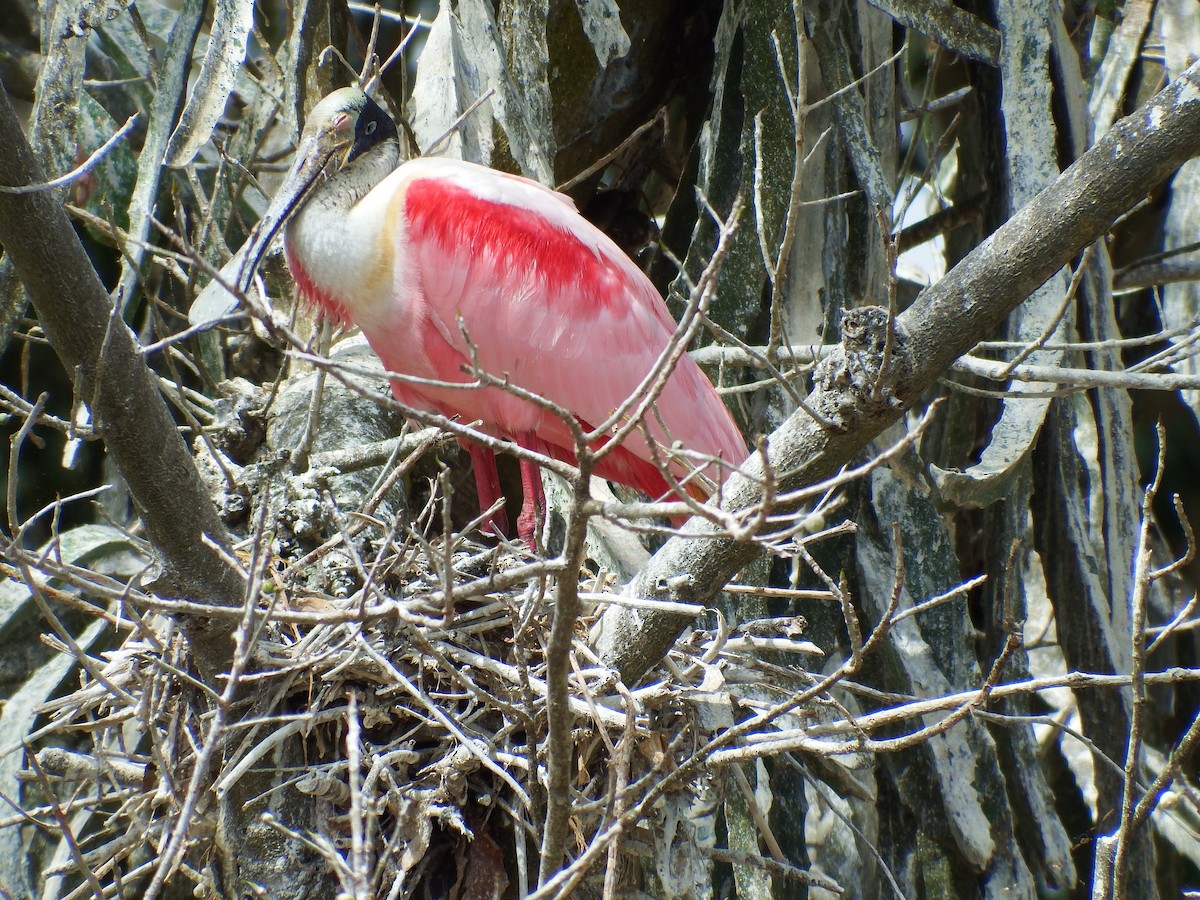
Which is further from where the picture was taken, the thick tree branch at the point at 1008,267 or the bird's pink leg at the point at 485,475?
the bird's pink leg at the point at 485,475

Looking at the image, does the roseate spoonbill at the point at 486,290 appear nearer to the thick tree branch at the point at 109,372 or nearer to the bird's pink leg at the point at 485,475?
the bird's pink leg at the point at 485,475

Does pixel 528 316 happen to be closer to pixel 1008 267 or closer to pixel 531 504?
pixel 531 504

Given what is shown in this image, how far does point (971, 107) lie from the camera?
4.73 metres

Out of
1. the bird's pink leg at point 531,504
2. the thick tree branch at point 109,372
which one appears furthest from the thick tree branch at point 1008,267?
the bird's pink leg at point 531,504

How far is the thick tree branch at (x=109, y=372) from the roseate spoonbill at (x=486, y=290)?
1242 millimetres

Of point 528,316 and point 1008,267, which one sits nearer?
point 1008,267

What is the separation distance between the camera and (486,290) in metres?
3.73

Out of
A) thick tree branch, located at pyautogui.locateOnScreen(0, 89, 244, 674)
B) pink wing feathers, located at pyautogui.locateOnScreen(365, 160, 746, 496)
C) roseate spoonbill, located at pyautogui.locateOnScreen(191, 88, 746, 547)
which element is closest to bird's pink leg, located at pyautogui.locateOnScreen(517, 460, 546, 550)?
roseate spoonbill, located at pyautogui.locateOnScreen(191, 88, 746, 547)

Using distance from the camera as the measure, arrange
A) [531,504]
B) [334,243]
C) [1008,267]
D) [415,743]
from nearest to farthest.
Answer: [1008,267]
[415,743]
[334,243]
[531,504]

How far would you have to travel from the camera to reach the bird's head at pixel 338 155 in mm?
3818

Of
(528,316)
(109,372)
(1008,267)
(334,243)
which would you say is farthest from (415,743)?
(1008,267)

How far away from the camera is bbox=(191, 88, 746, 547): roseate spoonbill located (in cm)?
369

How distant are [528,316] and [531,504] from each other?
0.62 meters

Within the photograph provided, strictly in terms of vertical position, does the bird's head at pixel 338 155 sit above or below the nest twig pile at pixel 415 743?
above
